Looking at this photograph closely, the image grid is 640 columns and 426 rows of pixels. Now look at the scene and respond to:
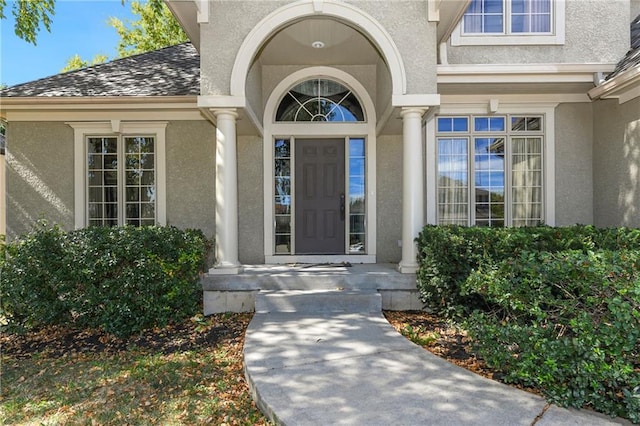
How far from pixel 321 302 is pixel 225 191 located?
6.97 feet

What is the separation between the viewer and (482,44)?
665 centimetres

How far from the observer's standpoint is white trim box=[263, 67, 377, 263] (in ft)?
23.1

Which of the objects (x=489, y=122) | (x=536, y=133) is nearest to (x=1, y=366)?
(x=489, y=122)

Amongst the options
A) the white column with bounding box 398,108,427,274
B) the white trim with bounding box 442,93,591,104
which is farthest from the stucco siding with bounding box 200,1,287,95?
the white trim with bounding box 442,93,591,104

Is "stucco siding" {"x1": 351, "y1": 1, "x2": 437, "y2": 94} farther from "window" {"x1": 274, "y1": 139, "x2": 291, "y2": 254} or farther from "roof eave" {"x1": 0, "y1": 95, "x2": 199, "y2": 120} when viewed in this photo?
"roof eave" {"x1": 0, "y1": 95, "x2": 199, "y2": 120}

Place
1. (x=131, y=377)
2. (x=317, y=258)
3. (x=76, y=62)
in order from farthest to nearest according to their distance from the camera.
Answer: (x=76, y=62) → (x=317, y=258) → (x=131, y=377)

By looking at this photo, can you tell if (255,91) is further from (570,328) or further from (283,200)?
(570,328)

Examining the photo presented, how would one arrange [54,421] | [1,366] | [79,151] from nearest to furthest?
[54,421], [1,366], [79,151]

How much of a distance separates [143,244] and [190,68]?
4571 millimetres

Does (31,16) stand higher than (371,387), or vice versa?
(31,16)

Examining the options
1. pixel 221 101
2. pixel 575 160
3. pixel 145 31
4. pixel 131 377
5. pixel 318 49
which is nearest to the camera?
pixel 131 377

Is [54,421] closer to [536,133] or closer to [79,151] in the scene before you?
[79,151]

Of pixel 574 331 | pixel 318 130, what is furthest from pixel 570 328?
pixel 318 130

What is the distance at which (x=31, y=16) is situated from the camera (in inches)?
292
